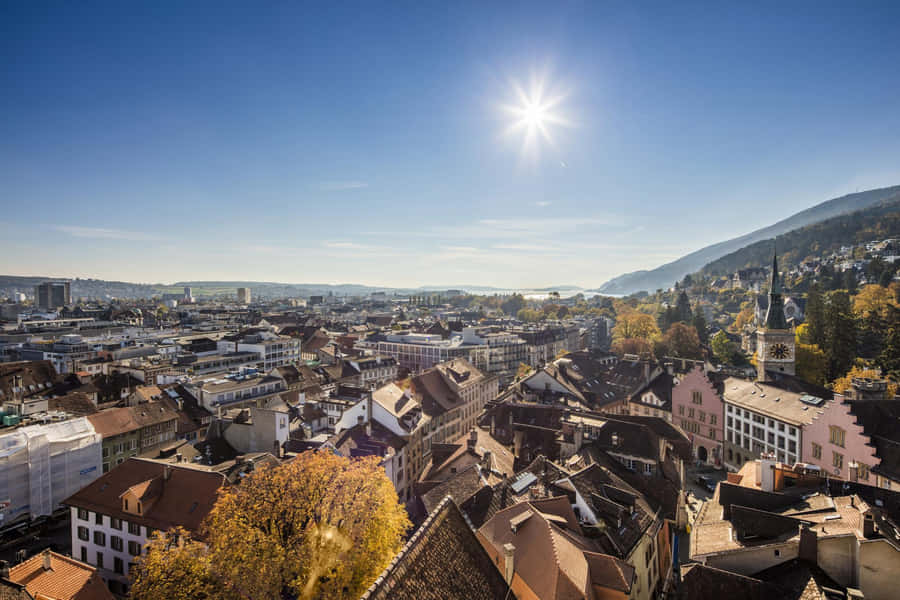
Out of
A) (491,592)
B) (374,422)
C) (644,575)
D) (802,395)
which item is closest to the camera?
(491,592)

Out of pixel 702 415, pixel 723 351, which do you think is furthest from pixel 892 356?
pixel 702 415

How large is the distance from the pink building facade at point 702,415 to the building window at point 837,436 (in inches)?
555

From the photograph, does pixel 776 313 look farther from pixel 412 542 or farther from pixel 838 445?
pixel 412 542

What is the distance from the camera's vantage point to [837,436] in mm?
39188

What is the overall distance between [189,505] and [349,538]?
13317 mm

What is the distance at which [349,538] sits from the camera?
20.4 meters

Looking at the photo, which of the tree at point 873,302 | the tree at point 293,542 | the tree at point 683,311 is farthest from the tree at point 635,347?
the tree at point 293,542

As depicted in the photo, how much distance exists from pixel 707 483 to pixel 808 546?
30707 millimetres

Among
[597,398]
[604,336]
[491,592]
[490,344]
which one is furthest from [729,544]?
[604,336]

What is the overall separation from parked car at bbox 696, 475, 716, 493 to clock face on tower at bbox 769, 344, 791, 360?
21.9 meters

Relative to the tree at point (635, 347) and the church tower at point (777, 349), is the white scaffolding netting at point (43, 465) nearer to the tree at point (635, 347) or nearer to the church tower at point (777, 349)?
the church tower at point (777, 349)

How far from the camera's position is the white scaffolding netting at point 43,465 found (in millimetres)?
37156

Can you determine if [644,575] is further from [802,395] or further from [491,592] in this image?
[802,395]

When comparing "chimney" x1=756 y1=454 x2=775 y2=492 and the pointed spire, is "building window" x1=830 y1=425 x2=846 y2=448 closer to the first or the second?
"chimney" x1=756 y1=454 x2=775 y2=492
